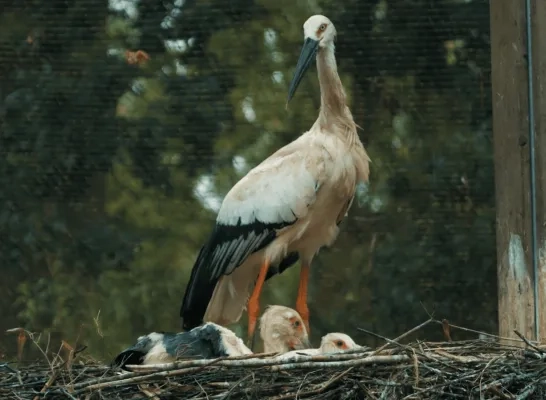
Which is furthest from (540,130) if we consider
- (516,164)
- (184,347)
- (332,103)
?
(184,347)

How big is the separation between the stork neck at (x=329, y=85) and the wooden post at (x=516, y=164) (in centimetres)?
64

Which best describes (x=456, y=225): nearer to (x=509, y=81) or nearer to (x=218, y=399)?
(x=509, y=81)

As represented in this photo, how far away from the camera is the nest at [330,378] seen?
390 centimetres

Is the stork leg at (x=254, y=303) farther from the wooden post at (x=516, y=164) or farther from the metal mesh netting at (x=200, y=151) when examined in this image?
the wooden post at (x=516, y=164)

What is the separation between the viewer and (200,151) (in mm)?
5199

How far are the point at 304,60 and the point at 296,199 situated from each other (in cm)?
A: 46

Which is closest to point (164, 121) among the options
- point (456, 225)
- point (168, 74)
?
point (168, 74)

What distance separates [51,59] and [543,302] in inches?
71.2

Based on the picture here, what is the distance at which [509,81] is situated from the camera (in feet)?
15.9

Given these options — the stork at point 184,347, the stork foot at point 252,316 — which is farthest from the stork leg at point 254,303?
the stork at point 184,347

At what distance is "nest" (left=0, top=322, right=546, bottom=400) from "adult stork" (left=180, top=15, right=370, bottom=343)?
1168 millimetres

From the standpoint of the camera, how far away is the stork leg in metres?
5.30

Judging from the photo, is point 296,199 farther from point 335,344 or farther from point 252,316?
point 335,344

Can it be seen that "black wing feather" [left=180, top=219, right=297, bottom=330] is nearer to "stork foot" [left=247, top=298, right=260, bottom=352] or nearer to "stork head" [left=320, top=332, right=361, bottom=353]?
"stork foot" [left=247, top=298, right=260, bottom=352]
